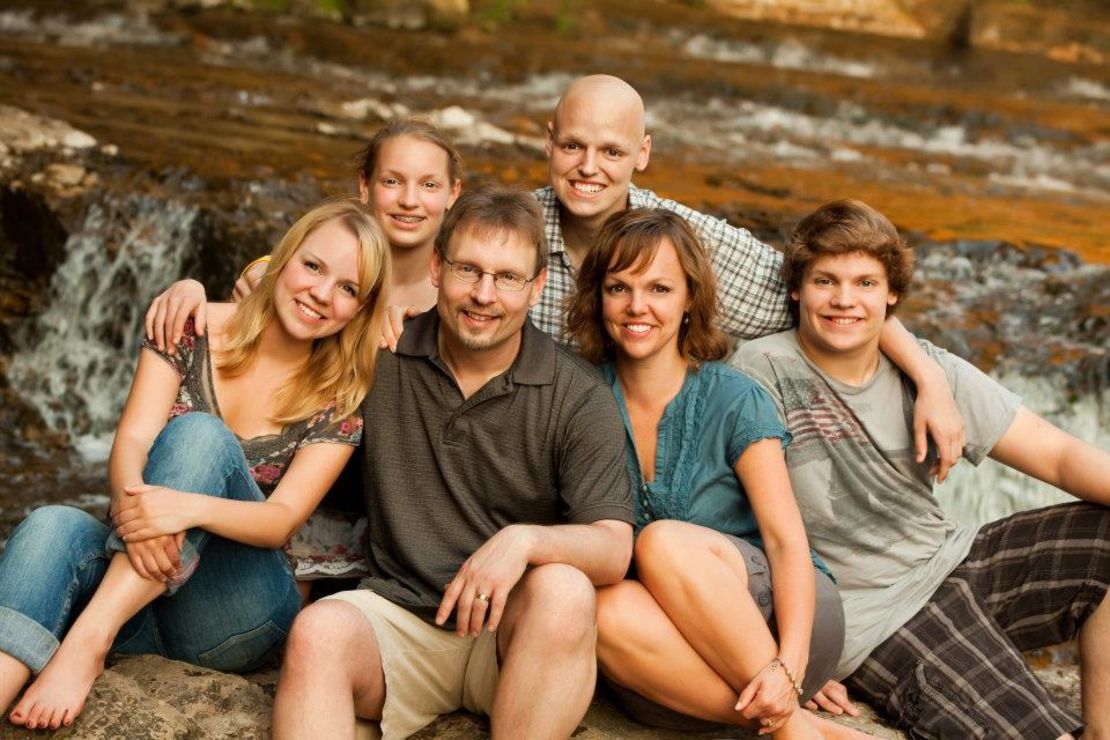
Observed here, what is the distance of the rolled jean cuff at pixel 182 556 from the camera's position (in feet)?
9.66

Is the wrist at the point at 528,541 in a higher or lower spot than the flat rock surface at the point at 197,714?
higher

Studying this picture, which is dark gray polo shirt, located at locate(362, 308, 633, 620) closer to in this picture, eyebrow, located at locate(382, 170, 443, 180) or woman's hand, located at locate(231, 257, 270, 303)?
woman's hand, located at locate(231, 257, 270, 303)

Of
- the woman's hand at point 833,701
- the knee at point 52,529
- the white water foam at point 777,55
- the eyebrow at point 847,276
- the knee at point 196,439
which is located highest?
the white water foam at point 777,55

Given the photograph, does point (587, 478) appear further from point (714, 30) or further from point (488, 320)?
point (714, 30)

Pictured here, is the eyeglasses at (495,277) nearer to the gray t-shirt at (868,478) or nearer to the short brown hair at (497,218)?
the short brown hair at (497,218)

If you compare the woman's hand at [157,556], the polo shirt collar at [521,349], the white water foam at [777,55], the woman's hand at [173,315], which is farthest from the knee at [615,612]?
the white water foam at [777,55]

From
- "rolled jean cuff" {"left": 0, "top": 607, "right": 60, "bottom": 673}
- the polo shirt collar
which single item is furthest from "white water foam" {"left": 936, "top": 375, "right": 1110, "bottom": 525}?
"rolled jean cuff" {"left": 0, "top": 607, "right": 60, "bottom": 673}

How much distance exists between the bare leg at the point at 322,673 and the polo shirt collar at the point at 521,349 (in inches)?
25.2

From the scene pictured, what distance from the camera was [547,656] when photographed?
2.79 m

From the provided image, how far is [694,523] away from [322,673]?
3.14ft

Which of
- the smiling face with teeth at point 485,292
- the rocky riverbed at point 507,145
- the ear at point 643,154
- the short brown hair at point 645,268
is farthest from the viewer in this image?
the rocky riverbed at point 507,145

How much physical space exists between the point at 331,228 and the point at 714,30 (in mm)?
12180

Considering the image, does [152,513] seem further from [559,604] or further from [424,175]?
[424,175]

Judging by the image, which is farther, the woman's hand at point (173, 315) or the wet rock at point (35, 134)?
the wet rock at point (35, 134)
